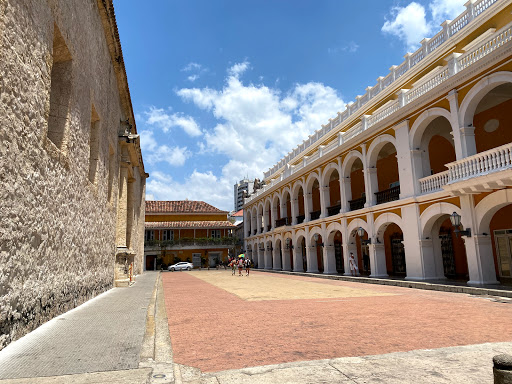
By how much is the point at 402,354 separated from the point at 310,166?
844 inches

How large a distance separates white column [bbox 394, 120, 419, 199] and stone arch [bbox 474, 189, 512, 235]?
3.48m

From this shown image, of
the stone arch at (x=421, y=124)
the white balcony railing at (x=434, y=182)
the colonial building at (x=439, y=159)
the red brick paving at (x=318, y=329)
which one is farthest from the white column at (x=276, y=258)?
the red brick paving at (x=318, y=329)

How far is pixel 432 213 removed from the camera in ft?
47.9

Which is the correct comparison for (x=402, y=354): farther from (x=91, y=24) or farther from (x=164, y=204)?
(x=164, y=204)

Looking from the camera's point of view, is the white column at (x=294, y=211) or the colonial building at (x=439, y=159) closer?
the colonial building at (x=439, y=159)

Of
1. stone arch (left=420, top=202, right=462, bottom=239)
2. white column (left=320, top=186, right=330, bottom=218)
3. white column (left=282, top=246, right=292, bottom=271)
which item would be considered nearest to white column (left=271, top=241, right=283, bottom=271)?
white column (left=282, top=246, right=292, bottom=271)

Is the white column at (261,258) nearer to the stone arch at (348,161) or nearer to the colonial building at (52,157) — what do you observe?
the stone arch at (348,161)

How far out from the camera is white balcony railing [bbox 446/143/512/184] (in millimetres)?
10906

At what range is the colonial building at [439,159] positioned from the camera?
12211 millimetres

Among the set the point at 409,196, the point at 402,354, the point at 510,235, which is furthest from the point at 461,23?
the point at 402,354

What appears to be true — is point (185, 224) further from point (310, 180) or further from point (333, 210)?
point (333, 210)

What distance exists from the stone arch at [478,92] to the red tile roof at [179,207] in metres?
39.1

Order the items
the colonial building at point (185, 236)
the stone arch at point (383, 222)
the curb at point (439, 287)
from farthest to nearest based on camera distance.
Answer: the colonial building at point (185, 236)
the stone arch at point (383, 222)
the curb at point (439, 287)

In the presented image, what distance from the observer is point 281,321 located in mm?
6773
